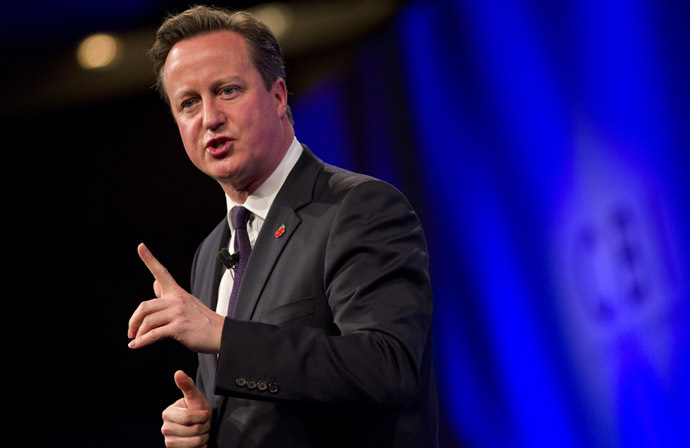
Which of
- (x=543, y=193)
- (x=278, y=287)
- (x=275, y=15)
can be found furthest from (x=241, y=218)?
(x=275, y=15)

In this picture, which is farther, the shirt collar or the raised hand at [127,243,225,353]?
the shirt collar

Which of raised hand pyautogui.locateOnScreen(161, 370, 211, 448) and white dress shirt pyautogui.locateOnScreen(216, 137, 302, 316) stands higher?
white dress shirt pyautogui.locateOnScreen(216, 137, 302, 316)

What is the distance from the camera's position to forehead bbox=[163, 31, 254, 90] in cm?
166

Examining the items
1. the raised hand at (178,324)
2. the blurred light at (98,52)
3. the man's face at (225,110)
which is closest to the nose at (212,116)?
the man's face at (225,110)

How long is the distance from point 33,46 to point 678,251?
3.46 m

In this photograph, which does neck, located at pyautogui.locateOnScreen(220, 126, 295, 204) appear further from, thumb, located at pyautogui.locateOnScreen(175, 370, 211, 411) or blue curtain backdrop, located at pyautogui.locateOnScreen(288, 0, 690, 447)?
blue curtain backdrop, located at pyautogui.locateOnScreen(288, 0, 690, 447)

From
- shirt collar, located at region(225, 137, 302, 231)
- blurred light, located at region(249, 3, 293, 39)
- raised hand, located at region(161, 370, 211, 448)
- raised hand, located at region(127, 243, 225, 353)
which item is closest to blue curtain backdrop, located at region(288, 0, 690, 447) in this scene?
blurred light, located at region(249, 3, 293, 39)

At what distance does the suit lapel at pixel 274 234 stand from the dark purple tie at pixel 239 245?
0.06 m

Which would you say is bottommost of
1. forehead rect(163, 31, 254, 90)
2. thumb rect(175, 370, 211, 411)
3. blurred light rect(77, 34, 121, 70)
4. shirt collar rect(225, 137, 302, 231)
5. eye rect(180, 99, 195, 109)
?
thumb rect(175, 370, 211, 411)

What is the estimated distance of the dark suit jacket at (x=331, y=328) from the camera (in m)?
1.25

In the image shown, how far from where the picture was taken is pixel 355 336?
1.28m

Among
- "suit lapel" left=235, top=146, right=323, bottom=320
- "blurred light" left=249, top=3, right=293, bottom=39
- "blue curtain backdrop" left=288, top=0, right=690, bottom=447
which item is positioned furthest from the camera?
"blurred light" left=249, top=3, right=293, bottom=39

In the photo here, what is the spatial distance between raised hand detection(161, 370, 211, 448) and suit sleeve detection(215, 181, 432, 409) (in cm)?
29

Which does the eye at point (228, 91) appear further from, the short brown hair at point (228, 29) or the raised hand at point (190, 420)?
the raised hand at point (190, 420)
